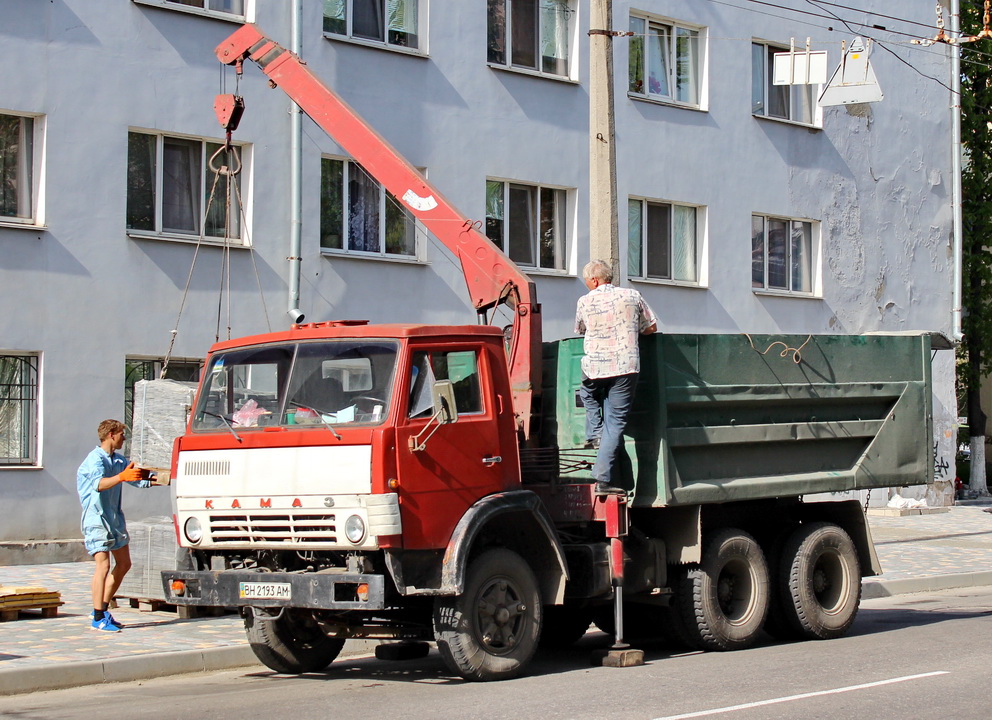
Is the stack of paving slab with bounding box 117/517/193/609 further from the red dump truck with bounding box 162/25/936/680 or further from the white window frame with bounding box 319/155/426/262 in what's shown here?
the white window frame with bounding box 319/155/426/262

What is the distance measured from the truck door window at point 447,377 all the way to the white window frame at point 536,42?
1223 centimetres

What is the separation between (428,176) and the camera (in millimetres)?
19641

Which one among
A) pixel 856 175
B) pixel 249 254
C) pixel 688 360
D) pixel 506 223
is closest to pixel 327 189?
pixel 249 254

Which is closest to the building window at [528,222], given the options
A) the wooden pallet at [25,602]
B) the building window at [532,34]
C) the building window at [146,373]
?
the building window at [532,34]

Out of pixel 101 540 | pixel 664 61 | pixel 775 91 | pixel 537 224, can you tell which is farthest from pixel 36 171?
pixel 775 91

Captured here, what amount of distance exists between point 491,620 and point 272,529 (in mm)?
1535

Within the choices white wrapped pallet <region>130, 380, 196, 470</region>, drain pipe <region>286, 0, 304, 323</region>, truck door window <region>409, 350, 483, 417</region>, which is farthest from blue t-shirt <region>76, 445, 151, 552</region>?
drain pipe <region>286, 0, 304, 323</region>

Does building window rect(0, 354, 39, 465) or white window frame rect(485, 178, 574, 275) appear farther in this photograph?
white window frame rect(485, 178, 574, 275)

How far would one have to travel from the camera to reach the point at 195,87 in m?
17.5

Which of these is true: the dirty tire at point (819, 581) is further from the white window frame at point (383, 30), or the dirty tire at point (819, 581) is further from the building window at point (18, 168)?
the white window frame at point (383, 30)

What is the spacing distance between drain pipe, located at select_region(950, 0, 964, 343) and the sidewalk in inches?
440

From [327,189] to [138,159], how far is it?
2.74 m

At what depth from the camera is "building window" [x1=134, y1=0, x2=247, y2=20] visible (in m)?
17.2

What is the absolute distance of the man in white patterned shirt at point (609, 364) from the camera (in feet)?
31.5
